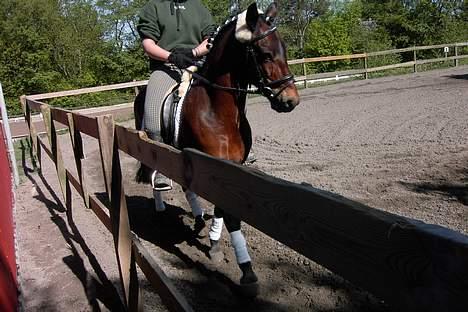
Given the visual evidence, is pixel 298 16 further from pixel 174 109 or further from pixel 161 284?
pixel 161 284

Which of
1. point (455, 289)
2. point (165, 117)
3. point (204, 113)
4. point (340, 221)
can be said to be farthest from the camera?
point (165, 117)

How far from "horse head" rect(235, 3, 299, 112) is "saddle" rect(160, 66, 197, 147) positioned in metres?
0.85

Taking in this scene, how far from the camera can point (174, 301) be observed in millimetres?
2268

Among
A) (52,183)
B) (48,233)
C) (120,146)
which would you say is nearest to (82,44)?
(52,183)

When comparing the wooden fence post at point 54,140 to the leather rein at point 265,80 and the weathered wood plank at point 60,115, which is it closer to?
the weathered wood plank at point 60,115

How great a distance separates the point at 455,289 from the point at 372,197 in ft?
15.9

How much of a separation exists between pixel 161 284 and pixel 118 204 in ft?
2.73

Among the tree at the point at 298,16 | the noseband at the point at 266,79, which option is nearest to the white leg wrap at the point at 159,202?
the noseband at the point at 266,79

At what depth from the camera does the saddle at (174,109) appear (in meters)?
4.48

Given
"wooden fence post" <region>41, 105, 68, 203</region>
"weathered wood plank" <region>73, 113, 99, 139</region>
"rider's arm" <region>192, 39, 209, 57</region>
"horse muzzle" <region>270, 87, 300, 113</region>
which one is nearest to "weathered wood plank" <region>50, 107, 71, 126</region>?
"wooden fence post" <region>41, 105, 68, 203</region>

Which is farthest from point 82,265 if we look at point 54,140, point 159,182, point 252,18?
point 252,18

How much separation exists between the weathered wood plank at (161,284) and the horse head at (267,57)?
174cm

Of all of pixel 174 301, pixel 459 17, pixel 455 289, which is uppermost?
pixel 459 17

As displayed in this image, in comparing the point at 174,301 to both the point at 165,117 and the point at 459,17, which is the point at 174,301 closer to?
the point at 165,117
